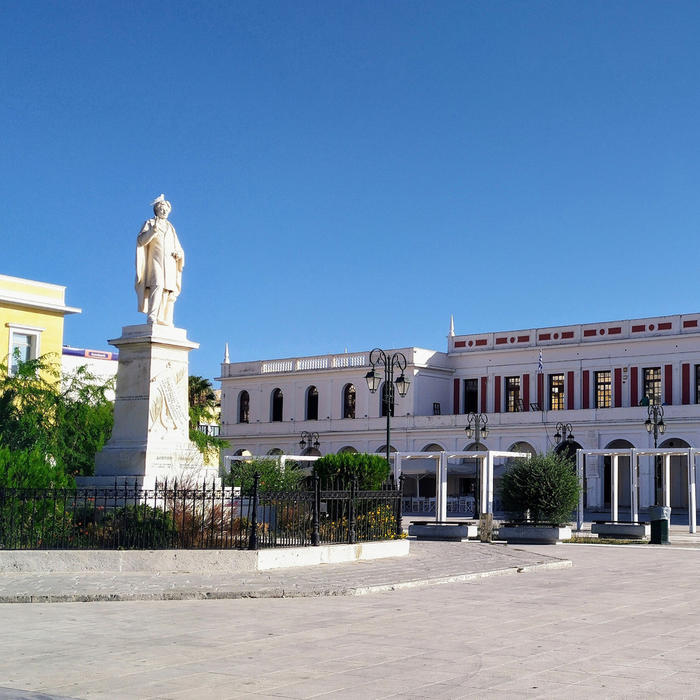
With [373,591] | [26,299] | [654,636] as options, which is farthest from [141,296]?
[26,299]

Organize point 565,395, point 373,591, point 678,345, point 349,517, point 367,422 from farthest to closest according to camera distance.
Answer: point 367,422 < point 565,395 < point 678,345 < point 349,517 < point 373,591

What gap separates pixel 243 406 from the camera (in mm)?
71125

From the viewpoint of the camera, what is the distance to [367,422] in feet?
211

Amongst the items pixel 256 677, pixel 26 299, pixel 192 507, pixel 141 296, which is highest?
pixel 26 299

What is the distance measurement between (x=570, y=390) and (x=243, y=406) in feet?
72.6

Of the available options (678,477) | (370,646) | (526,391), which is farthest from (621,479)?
Result: (370,646)

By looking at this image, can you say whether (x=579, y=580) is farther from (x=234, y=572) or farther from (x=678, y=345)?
(x=678, y=345)

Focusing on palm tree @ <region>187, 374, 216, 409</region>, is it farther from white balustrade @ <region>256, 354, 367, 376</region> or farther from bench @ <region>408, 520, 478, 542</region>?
bench @ <region>408, 520, 478, 542</region>

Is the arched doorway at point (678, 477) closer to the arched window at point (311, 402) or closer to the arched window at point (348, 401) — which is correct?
the arched window at point (348, 401)

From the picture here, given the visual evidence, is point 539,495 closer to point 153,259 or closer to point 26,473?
point 153,259

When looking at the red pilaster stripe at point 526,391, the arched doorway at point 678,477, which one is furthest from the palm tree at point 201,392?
the arched doorway at point 678,477

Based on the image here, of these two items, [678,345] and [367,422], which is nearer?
[678,345]

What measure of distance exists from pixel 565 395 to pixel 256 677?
176 ft

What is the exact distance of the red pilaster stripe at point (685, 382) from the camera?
182ft
